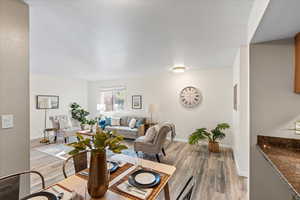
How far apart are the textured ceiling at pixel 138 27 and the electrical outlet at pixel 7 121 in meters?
1.19

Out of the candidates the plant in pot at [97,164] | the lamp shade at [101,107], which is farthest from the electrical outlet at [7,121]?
the lamp shade at [101,107]

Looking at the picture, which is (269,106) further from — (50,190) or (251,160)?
(50,190)

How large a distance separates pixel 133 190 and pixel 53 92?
19.6 ft

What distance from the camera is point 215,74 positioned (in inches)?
168

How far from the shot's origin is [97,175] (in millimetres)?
924

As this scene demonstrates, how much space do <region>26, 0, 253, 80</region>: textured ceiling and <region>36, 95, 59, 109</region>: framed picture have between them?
274cm

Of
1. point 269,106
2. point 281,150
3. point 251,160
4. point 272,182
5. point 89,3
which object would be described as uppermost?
point 89,3

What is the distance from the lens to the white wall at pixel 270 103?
1432 mm

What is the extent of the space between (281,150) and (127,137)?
4.12 m

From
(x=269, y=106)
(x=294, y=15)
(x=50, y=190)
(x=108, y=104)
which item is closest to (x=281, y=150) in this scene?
(x=269, y=106)

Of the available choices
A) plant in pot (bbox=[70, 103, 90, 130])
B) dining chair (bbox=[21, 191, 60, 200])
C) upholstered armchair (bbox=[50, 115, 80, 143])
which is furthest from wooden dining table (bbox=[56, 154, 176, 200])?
plant in pot (bbox=[70, 103, 90, 130])

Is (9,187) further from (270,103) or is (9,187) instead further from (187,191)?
(270,103)

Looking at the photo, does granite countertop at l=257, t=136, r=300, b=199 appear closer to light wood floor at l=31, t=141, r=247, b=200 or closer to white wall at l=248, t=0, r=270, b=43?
light wood floor at l=31, t=141, r=247, b=200

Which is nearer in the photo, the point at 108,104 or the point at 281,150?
the point at 281,150
